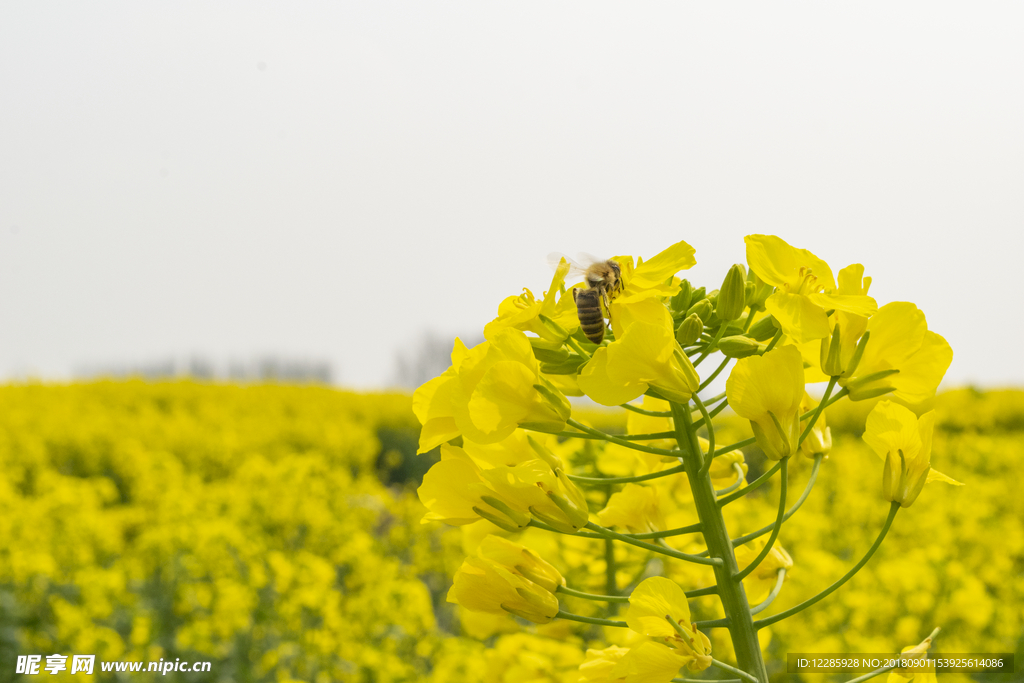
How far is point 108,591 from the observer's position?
11.2 ft

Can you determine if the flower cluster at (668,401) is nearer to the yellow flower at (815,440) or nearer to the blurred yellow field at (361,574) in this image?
the yellow flower at (815,440)

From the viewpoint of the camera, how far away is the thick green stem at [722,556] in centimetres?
80

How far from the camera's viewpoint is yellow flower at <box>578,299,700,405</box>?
70 centimetres

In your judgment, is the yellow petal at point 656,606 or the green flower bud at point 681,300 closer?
the yellow petal at point 656,606

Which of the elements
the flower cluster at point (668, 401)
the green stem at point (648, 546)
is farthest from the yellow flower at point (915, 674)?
the green stem at point (648, 546)

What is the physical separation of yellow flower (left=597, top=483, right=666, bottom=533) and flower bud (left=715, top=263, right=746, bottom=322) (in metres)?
0.28

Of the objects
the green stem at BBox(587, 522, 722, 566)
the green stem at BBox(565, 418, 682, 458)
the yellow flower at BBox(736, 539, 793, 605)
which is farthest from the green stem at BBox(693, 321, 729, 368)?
the yellow flower at BBox(736, 539, 793, 605)

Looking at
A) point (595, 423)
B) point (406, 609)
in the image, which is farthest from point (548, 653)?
point (595, 423)

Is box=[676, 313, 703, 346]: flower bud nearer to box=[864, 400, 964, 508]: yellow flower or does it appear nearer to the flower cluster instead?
the flower cluster

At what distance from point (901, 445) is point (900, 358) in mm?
111

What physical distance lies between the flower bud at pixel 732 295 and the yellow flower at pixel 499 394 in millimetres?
222

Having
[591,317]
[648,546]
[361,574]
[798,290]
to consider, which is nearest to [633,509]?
[648,546]

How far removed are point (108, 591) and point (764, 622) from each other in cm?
354

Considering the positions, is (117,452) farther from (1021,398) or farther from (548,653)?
(1021,398)
